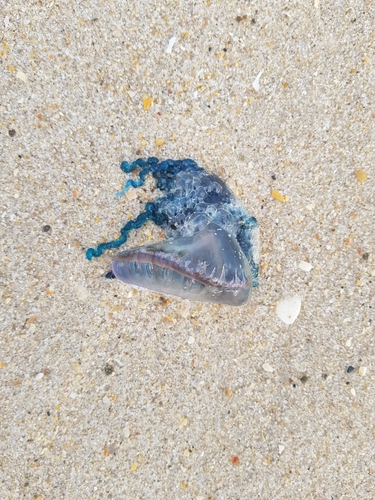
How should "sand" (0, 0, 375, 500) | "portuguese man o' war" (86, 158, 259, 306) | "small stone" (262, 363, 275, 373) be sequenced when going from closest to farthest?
"portuguese man o' war" (86, 158, 259, 306) → "sand" (0, 0, 375, 500) → "small stone" (262, 363, 275, 373)

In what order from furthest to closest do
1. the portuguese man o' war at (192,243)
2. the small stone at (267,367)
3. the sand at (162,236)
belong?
the small stone at (267,367) < the sand at (162,236) < the portuguese man o' war at (192,243)

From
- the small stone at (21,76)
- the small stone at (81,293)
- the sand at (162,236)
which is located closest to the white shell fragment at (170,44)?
the sand at (162,236)

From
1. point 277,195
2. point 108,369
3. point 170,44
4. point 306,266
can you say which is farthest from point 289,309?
point 170,44

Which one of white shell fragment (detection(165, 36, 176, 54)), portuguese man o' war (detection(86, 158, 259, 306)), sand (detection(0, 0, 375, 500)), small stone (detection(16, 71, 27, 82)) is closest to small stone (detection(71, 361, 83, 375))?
sand (detection(0, 0, 375, 500))

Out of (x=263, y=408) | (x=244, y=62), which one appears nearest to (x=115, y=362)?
(x=263, y=408)

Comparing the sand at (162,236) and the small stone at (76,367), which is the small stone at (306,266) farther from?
the small stone at (76,367)

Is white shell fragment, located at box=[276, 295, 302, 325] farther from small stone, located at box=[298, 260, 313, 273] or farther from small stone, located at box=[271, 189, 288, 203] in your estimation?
small stone, located at box=[271, 189, 288, 203]
